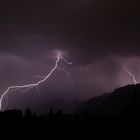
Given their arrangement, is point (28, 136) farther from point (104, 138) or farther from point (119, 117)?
point (119, 117)

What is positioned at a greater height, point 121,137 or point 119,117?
point 119,117

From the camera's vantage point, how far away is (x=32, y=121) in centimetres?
15350

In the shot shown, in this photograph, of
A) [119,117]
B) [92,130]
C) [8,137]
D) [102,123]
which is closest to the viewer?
[8,137]

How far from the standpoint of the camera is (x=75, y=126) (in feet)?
498

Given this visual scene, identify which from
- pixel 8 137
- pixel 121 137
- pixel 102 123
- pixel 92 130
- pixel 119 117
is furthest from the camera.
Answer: pixel 119 117

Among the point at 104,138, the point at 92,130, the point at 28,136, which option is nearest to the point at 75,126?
the point at 92,130

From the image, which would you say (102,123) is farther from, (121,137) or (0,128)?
(0,128)

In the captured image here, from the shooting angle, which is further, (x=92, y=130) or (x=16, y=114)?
(x=16, y=114)

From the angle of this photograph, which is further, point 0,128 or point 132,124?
point 132,124

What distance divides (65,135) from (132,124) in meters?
31.5

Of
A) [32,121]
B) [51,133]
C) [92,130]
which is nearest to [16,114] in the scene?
[32,121]

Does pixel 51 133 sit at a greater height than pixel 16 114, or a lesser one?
lesser

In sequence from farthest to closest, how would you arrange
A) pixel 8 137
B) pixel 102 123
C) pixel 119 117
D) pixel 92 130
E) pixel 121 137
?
pixel 119 117, pixel 102 123, pixel 92 130, pixel 121 137, pixel 8 137

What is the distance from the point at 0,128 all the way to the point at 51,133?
20.1m
